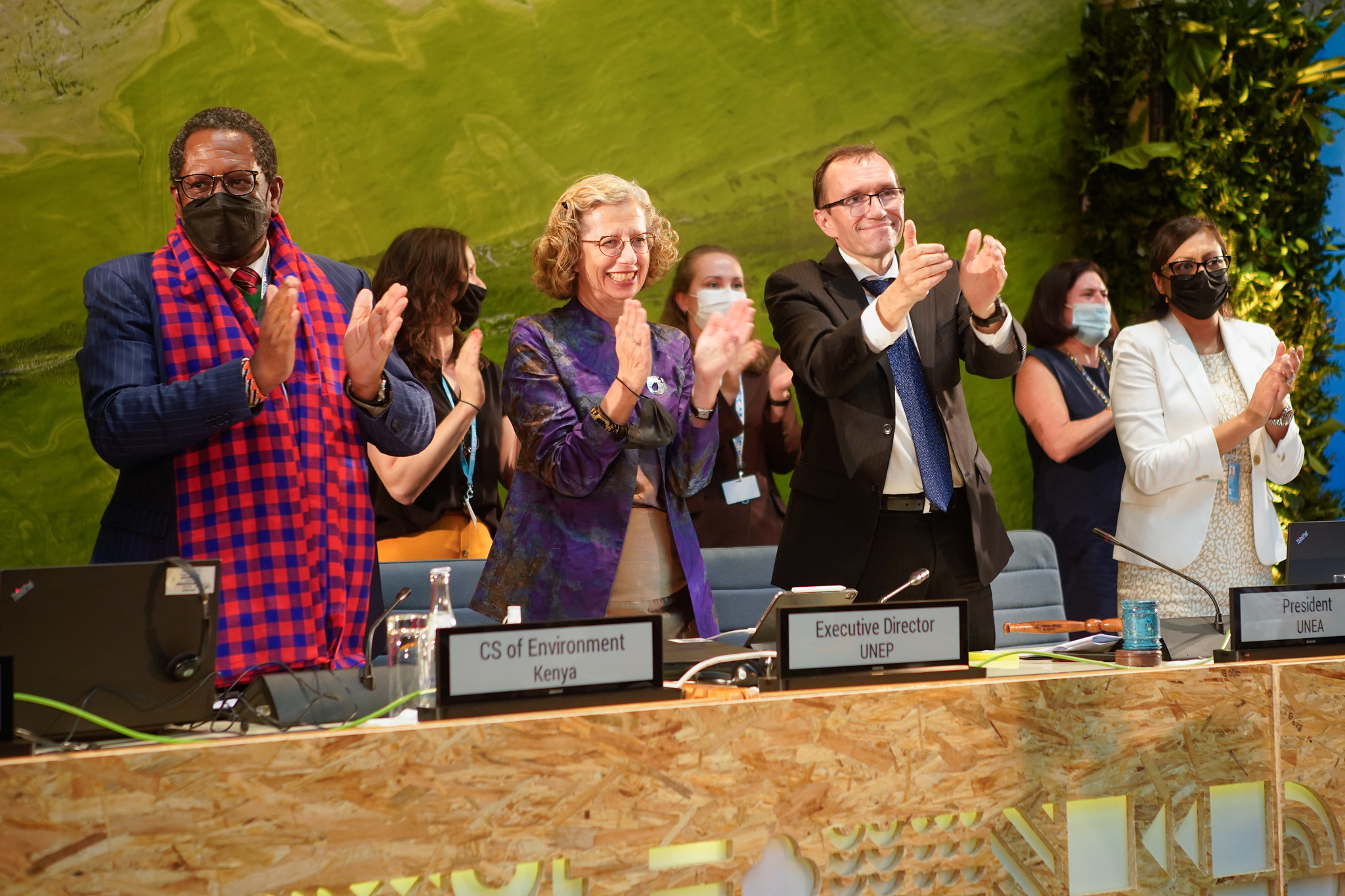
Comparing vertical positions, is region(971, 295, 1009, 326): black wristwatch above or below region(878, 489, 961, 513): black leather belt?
above

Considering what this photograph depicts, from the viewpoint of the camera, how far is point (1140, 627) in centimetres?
185

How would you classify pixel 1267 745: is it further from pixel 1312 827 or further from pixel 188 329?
pixel 188 329

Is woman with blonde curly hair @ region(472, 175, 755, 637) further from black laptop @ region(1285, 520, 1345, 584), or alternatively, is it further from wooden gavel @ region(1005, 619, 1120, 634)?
black laptop @ region(1285, 520, 1345, 584)

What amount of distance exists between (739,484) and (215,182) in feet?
6.62

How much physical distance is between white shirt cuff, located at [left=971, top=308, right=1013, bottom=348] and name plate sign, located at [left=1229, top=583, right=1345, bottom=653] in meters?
0.72

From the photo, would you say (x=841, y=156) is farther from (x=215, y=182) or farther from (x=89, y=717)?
(x=89, y=717)

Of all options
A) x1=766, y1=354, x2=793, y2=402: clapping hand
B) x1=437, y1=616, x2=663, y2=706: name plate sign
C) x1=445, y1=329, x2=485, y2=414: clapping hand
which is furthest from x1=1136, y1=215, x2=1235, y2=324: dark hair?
x1=437, y1=616, x2=663, y2=706: name plate sign

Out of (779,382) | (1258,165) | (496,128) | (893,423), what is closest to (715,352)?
(893,423)

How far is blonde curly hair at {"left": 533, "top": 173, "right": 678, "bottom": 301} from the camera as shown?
2391 mm

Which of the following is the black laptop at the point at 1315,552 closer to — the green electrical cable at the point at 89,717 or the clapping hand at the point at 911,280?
the clapping hand at the point at 911,280

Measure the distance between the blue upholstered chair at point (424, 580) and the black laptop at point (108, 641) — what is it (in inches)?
61.5

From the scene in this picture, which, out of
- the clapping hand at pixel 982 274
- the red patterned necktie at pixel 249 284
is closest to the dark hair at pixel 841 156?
the clapping hand at pixel 982 274

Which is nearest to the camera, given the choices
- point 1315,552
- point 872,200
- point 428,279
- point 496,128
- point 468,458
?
point 1315,552

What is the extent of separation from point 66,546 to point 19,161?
1.15 m
